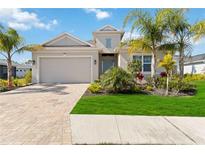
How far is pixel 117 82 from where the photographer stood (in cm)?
1345

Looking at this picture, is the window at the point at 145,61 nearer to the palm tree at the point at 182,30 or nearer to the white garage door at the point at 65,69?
the white garage door at the point at 65,69

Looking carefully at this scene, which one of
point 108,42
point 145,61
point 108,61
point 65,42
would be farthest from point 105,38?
point 145,61

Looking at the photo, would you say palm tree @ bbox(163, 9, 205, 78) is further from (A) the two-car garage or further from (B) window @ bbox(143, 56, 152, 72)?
(A) the two-car garage

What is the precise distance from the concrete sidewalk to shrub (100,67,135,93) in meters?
5.62

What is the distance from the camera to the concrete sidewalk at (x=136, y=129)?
5.50m

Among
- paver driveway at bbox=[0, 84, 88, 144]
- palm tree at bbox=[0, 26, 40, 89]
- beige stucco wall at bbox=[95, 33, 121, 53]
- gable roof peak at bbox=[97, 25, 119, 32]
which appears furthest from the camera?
gable roof peak at bbox=[97, 25, 119, 32]

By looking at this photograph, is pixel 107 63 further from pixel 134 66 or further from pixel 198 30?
pixel 198 30

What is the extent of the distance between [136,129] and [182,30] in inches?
457

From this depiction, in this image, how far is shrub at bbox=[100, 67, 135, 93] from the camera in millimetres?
13438

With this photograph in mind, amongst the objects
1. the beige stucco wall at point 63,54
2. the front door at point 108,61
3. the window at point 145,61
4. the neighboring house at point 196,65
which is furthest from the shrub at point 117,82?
the neighboring house at point 196,65

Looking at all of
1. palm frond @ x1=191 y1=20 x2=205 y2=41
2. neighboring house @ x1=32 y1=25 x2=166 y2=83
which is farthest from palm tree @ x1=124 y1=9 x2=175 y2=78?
neighboring house @ x1=32 y1=25 x2=166 y2=83

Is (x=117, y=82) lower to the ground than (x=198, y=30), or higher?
lower
